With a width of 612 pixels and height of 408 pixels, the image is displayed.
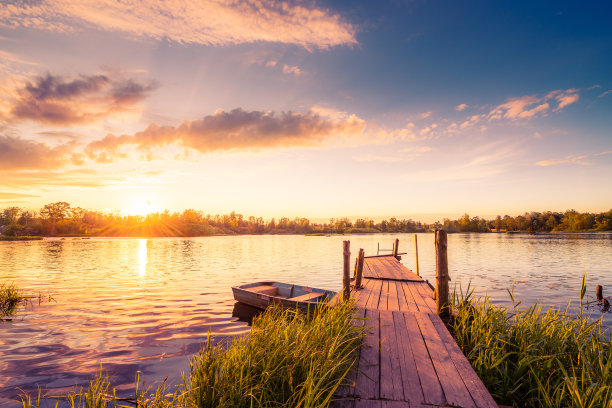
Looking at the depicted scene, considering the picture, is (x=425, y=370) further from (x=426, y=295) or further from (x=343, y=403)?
(x=426, y=295)

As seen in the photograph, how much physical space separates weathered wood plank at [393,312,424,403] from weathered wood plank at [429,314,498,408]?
745 mm

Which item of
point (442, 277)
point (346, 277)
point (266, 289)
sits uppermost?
point (442, 277)

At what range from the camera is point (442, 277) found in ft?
31.2

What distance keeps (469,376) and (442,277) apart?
451cm

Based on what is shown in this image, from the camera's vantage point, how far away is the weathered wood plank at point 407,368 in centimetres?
478

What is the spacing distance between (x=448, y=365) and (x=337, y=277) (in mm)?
23103

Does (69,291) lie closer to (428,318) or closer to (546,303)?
(428,318)

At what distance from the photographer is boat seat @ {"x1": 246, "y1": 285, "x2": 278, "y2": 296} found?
55.5 ft

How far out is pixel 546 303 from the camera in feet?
60.6

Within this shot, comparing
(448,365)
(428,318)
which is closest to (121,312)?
(428,318)

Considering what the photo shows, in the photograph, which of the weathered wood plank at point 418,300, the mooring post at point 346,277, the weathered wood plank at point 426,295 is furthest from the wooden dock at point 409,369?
the mooring post at point 346,277

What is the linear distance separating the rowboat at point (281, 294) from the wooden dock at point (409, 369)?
5.46m

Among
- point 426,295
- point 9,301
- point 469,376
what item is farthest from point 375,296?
point 9,301

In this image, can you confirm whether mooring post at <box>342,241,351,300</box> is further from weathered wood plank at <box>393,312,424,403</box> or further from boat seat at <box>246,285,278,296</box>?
boat seat at <box>246,285,278,296</box>
